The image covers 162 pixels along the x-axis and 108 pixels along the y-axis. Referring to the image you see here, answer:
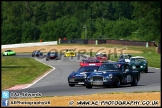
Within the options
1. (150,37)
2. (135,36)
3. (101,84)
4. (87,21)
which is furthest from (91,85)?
(87,21)

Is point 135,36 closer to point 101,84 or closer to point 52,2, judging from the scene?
point 52,2

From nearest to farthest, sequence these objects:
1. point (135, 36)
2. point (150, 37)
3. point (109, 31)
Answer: point (150, 37), point (135, 36), point (109, 31)

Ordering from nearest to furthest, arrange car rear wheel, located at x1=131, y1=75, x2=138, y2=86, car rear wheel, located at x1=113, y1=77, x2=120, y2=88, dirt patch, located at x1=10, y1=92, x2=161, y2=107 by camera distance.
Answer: dirt patch, located at x1=10, y1=92, x2=161, y2=107 < car rear wheel, located at x1=113, y1=77, x2=120, y2=88 < car rear wheel, located at x1=131, y1=75, x2=138, y2=86

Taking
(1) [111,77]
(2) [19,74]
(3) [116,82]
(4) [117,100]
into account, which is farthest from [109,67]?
(2) [19,74]

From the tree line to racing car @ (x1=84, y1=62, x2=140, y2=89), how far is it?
6668cm

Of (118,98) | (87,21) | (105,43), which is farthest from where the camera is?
(87,21)

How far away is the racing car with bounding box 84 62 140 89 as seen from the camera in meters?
28.0

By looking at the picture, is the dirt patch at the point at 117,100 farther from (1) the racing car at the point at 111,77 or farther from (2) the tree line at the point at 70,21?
(2) the tree line at the point at 70,21

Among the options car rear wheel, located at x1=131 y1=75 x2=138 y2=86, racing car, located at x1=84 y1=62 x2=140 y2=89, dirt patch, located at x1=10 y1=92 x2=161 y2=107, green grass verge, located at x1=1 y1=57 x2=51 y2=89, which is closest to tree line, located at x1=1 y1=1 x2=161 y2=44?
green grass verge, located at x1=1 y1=57 x2=51 y2=89

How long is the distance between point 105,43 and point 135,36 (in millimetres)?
11143

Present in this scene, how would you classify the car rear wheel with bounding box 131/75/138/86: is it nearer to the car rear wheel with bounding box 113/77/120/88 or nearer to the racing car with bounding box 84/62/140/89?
the racing car with bounding box 84/62/140/89

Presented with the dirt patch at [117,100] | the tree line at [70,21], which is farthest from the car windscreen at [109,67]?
the tree line at [70,21]

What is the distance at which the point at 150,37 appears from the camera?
95188mm

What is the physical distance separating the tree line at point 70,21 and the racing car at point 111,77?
6668cm
